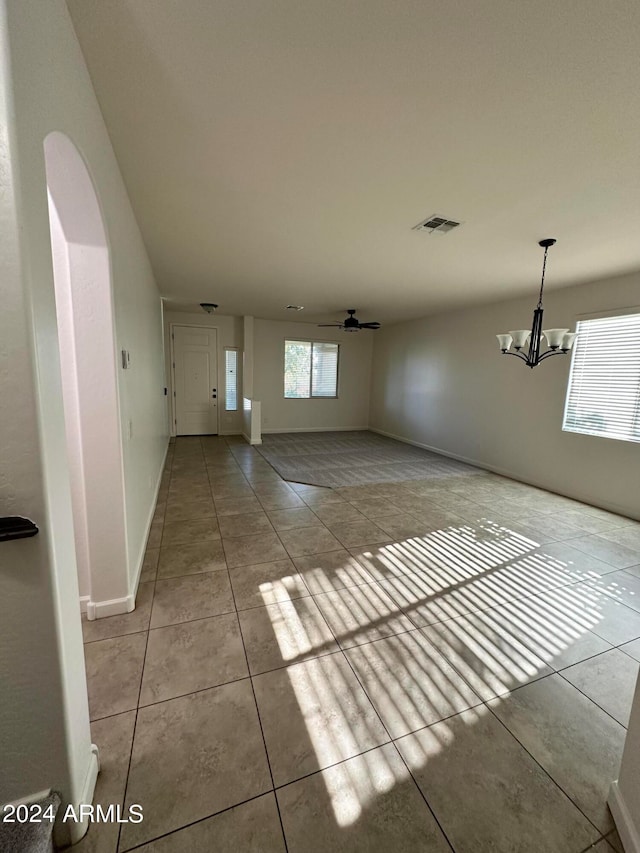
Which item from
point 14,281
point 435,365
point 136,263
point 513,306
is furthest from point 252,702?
point 435,365

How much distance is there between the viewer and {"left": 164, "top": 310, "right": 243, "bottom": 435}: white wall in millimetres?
6676

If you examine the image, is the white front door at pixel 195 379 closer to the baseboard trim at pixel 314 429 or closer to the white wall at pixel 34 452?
the baseboard trim at pixel 314 429

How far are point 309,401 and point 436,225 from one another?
5.52 metres

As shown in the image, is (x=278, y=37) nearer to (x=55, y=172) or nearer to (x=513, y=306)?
(x=55, y=172)

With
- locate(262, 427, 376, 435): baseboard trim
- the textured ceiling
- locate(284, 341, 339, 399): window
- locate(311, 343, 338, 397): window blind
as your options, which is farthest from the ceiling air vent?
locate(262, 427, 376, 435): baseboard trim

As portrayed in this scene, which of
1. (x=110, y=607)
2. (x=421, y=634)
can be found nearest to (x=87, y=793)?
(x=110, y=607)

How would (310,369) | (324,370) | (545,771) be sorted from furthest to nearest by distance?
(324,370) → (310,369) → (545,771)

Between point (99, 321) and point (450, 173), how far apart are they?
2093 mm

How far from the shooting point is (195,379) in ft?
22.7

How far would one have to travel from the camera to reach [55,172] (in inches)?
53.0

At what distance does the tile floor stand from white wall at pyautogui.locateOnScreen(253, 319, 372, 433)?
4.74 m

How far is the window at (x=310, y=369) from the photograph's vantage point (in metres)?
7.73

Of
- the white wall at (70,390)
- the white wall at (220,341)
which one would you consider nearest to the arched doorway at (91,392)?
the white wall at (70,390)

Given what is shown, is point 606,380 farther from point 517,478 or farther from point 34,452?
point 34,452
